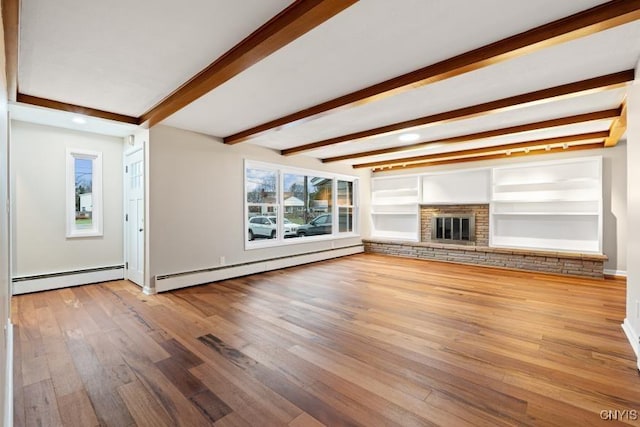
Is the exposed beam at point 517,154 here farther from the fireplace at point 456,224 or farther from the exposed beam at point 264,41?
the exposed beam at point 264,41

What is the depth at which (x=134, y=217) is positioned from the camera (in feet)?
14.7

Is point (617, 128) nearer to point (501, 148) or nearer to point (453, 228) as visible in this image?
point (501, 148)

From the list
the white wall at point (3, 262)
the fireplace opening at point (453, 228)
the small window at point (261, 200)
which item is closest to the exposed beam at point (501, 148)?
the fireplace opening at point (453, 228)

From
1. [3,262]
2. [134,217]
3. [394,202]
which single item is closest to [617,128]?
[394,202]

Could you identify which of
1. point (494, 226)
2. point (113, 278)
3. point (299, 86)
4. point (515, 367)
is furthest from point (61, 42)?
point (494, 226)

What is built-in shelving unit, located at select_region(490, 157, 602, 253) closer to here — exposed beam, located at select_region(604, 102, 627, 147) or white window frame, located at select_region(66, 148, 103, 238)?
exposed beam, located at select_region(604, 102, 627, 147)

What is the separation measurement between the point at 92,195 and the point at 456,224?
6.95m

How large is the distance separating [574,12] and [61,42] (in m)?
3.42

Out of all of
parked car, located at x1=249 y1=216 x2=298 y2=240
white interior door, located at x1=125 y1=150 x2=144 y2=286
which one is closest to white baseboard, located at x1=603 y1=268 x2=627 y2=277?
parked car, located at x1=249 y1=216 x2=298 y2=240

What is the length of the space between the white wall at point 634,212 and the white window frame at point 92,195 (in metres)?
6.38

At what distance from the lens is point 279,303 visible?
3.60 m

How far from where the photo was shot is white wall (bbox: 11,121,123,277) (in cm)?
391

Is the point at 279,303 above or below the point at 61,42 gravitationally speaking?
below

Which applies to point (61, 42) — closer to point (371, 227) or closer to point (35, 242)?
point (35, 242)
